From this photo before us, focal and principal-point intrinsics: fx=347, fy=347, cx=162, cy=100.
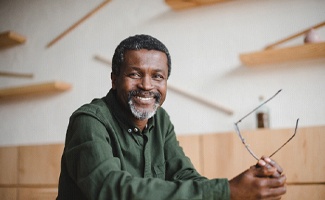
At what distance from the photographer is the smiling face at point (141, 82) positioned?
145cm

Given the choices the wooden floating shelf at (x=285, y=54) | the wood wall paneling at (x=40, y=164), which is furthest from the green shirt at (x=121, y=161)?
the wood wall paneling at (x=40, y=164)

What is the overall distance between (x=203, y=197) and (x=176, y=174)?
547 mm

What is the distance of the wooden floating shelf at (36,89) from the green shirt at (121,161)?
1.65m

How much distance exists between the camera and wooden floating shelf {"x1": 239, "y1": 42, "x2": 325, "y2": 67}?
221cm

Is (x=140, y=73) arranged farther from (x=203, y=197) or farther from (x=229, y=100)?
(x=229, y=100)

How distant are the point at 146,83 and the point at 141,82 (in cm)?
2

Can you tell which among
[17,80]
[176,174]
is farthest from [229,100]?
[17,80]

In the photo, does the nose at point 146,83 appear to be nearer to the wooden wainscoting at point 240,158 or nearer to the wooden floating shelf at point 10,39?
the wooden wainscoting at point 240,158

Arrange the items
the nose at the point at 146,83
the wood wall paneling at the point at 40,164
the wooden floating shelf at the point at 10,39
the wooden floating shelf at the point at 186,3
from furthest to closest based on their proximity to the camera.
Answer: the wooden floating shelf at the point at 10,39, the wood wall paneling at the point at 40,164, the wooden floating shelf at the point at 186,3, the nose at the point at 146,83

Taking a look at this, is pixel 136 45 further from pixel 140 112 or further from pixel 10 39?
pixel 10 39

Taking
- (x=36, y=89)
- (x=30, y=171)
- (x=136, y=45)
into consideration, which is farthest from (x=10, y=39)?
(x=136, y=45)

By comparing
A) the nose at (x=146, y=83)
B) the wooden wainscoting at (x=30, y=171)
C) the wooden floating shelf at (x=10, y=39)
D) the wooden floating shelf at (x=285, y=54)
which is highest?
the wooden floating shelf at (x=10, y=39)

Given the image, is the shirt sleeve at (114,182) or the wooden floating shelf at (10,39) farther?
the wooden floating shelf at (10,39)

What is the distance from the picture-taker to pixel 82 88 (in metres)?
3.11
